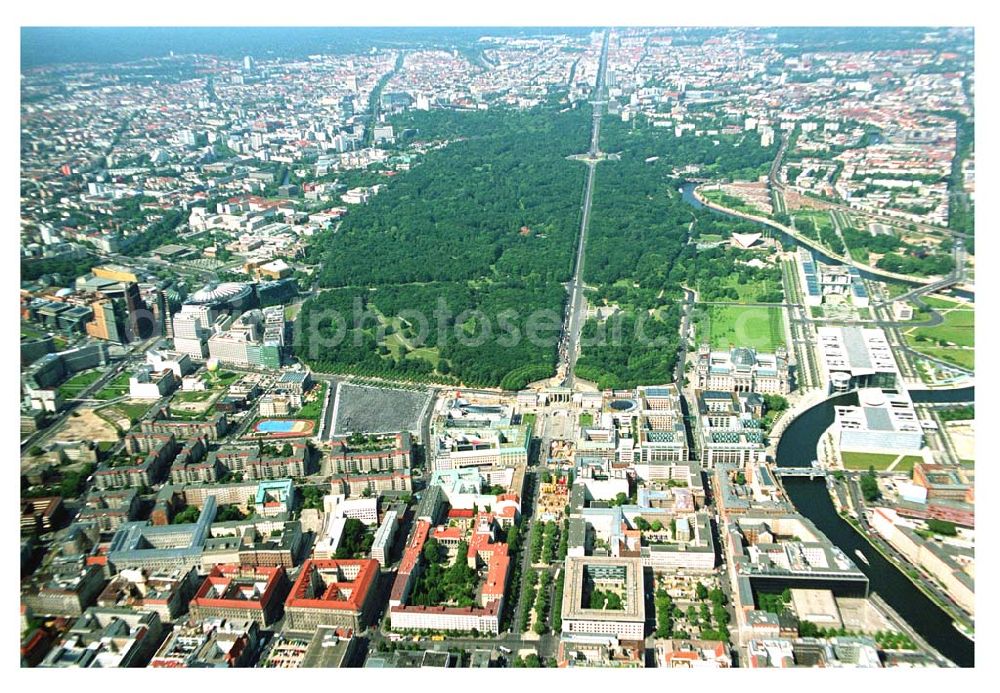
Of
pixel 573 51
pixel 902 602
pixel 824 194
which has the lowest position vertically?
pixel 902 602

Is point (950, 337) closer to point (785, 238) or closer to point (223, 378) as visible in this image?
point (785, 238)

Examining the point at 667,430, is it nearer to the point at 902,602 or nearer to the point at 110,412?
the point at 902,602

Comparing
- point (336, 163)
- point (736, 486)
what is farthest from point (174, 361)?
point (336, 163)

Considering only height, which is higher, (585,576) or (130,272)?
(130,272)

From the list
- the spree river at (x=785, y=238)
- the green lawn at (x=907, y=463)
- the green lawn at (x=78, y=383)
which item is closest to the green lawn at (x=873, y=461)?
the green lawn at (x=907, y=463)

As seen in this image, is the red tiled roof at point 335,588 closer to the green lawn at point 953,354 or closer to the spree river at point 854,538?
the spree river at point 854,538

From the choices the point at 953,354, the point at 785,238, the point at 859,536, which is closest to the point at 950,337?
the point at 953,354
